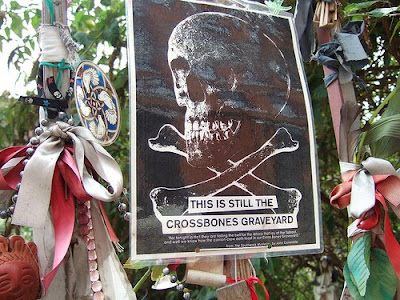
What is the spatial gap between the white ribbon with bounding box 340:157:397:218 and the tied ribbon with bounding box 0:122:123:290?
36cm

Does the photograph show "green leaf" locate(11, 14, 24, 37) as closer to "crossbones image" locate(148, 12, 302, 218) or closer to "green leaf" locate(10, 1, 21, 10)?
"green leaf" locate(10, 1, 21, 10)

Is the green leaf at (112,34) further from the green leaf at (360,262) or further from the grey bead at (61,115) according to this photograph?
the green leaf at (360,262)

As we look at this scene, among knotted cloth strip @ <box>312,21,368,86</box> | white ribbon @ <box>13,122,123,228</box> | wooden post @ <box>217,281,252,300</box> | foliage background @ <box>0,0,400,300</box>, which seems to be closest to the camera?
white ribbon @ <box>13,122,123,228</box>

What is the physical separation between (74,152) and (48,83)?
106 mm

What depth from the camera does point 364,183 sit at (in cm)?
78

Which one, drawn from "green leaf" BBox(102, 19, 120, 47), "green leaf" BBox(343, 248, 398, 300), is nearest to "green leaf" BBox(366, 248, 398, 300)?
"green leaf" BBox(343, 248, 398, 300)

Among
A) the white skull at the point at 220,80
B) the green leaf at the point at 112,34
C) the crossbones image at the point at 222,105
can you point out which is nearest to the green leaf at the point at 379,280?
the crossbones image at the point at 222,105

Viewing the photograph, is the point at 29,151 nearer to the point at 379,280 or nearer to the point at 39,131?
the point at 39,131

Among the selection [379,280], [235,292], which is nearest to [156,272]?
[235,292]

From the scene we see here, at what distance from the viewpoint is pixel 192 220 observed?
72cm

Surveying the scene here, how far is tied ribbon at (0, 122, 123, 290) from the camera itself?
1.98 feet

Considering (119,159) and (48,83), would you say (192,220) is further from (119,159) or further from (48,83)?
(119,159)

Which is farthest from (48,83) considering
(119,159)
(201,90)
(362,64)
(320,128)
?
(320,128)

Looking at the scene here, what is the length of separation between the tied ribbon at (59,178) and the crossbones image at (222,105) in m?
0.08
